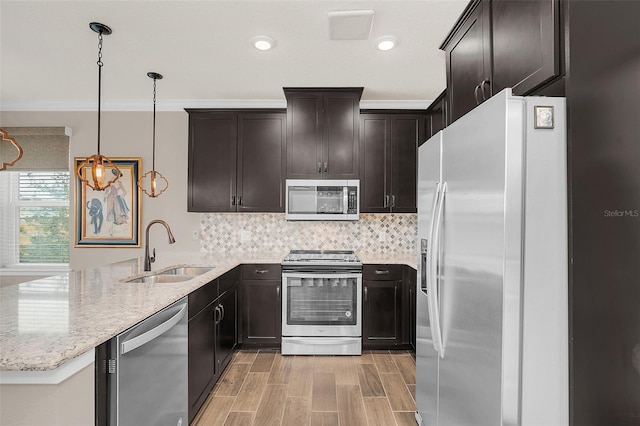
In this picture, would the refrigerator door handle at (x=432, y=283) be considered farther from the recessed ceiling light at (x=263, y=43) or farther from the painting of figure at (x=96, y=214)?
the painting of figure at (x=96, y=214)

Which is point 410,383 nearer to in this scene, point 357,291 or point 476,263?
point 357,291

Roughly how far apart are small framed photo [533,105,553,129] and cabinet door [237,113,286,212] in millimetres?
2941

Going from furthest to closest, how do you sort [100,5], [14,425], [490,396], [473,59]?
[100,5] → [473,59] → [490,396] → [14,425]

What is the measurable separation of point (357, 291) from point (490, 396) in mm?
2325

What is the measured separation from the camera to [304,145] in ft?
12.4

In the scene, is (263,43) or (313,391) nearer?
(263,43)

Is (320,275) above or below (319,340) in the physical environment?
above

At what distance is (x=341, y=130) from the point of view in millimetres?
3764

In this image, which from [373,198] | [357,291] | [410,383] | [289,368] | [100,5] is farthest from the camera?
[373,198]

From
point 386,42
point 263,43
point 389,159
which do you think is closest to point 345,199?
point 389,159

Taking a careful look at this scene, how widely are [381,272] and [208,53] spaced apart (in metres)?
2.50

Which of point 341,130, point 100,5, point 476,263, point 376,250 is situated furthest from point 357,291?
point 100,5

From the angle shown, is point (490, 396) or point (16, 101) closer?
point (490, 396)

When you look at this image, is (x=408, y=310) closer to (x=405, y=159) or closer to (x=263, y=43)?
(x=405, y=159)
